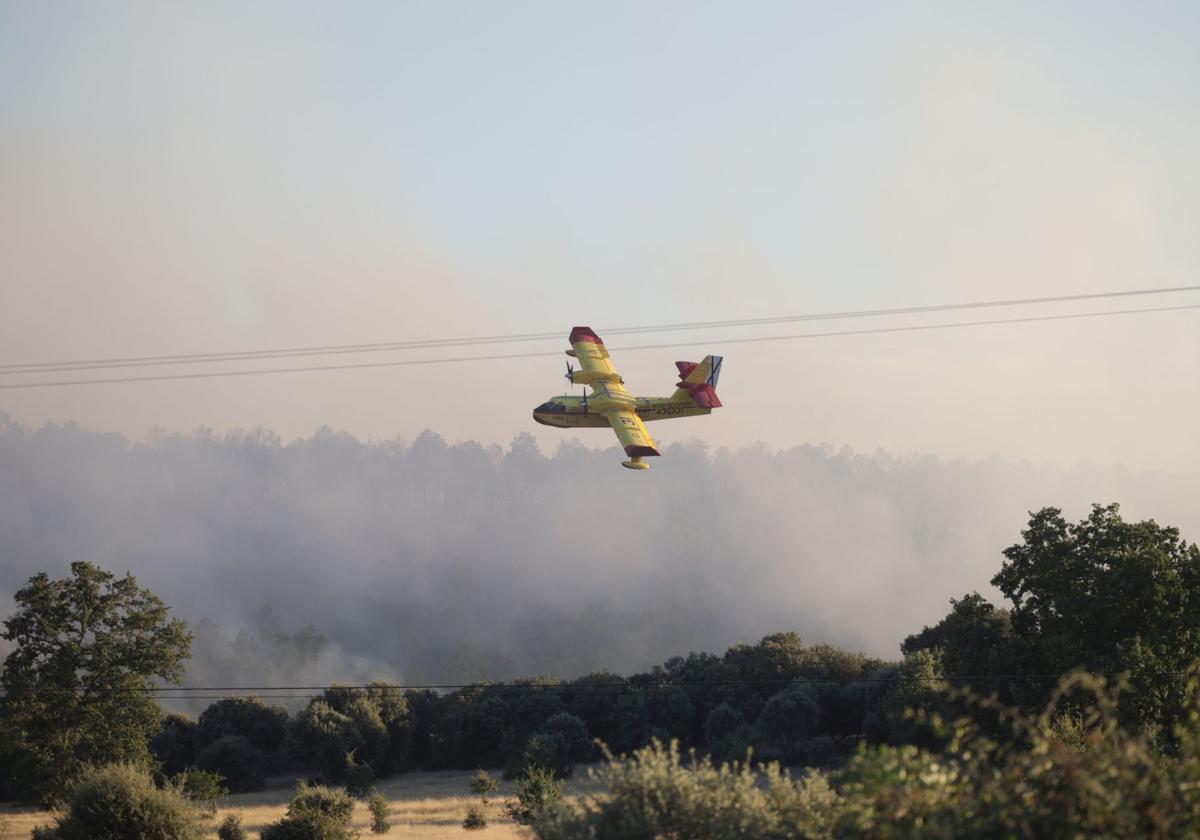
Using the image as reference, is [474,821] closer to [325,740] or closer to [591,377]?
[591,377]

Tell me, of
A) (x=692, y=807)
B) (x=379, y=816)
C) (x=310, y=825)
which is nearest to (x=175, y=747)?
(x=379, y=816)

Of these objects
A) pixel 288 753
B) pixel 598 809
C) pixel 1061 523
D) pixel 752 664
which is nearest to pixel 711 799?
pixel 598 809

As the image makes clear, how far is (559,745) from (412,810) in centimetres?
1917

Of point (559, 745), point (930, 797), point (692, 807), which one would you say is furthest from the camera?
point (559, 745)

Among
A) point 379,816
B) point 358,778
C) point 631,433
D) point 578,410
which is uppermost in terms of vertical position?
point 578,410

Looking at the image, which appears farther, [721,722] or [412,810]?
[721,722]

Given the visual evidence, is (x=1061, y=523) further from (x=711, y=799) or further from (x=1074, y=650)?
(x=711, y=799)

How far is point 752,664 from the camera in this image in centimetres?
9106

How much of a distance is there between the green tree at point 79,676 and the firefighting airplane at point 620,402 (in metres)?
26.0

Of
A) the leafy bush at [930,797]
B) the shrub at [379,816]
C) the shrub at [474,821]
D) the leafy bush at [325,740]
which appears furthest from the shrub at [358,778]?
the leafy bush at [930,797]

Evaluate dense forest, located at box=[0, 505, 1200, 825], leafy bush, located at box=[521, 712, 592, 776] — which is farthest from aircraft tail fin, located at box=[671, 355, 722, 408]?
leafy bush, located at box=[521, 712, 592, 776]

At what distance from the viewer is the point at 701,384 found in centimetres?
5709

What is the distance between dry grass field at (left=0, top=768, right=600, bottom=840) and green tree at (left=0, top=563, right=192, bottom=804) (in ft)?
11.3

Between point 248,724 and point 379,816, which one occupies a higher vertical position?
point 379,816
